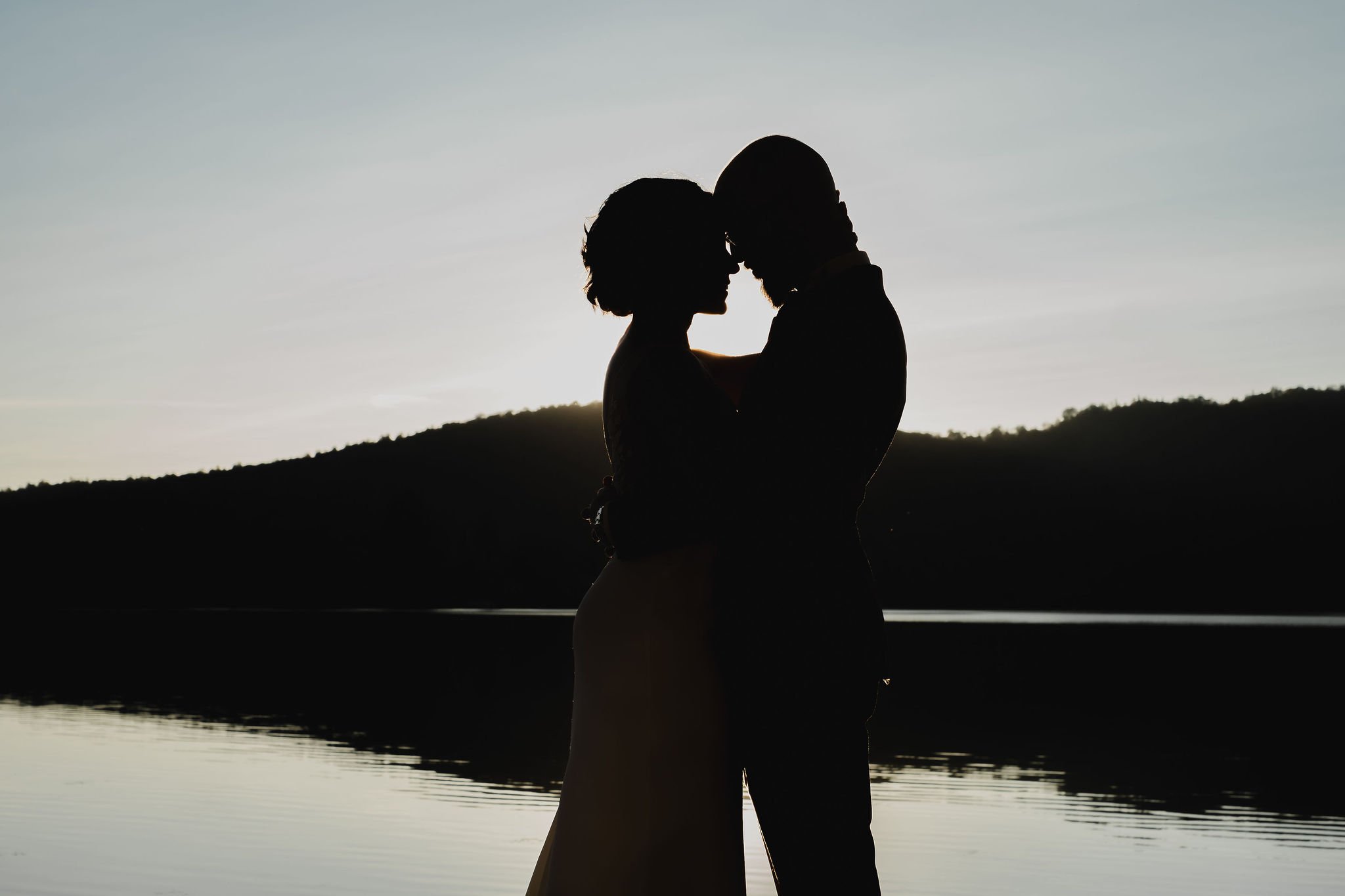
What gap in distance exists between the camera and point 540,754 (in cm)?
1533

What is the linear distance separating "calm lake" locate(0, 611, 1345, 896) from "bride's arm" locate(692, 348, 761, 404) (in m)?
5.75

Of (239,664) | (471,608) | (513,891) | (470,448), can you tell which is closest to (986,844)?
(513,891)

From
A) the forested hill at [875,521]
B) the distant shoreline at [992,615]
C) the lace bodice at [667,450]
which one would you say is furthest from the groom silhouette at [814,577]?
the forested hill at [875,521]

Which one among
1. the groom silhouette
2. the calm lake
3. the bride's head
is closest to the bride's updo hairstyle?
the bride's head

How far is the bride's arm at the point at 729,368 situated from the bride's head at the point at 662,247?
18 cm

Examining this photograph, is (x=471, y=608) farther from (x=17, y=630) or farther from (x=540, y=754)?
(x=540, y=754)

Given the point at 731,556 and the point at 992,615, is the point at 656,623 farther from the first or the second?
the point at 992,615

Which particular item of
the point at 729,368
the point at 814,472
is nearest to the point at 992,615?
the point at 729,368

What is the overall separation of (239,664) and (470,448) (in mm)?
74299

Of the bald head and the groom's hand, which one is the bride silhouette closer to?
the groom's hand

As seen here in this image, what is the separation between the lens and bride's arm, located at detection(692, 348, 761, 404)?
11.1 feet

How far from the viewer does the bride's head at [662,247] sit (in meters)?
3.24

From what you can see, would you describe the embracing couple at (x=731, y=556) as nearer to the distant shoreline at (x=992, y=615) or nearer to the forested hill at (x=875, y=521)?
the distant shoreline at (x=992, y=615)

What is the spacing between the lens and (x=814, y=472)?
2.80m
